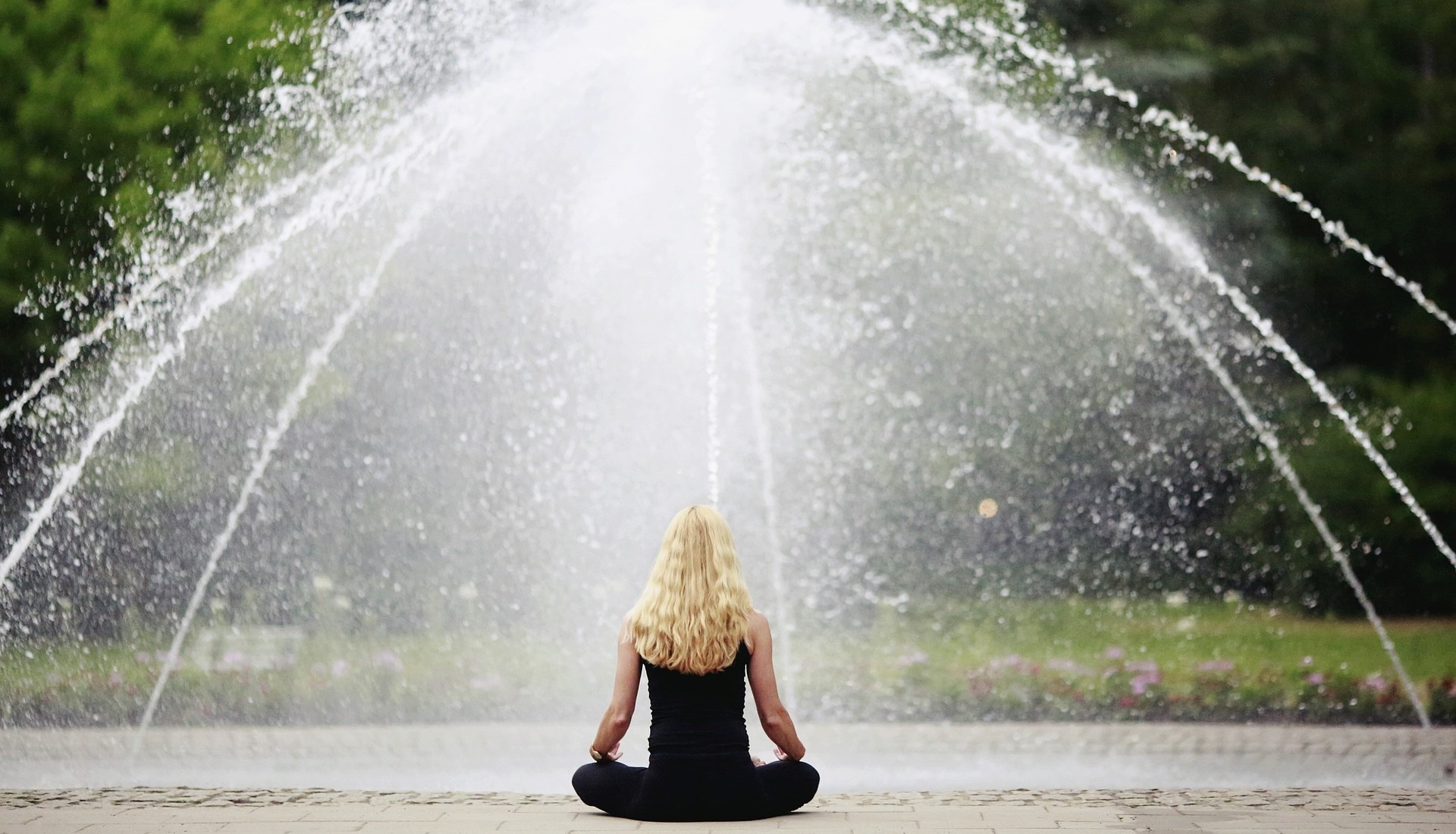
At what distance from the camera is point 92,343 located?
15766 mm

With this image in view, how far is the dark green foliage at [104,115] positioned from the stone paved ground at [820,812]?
9.47 m

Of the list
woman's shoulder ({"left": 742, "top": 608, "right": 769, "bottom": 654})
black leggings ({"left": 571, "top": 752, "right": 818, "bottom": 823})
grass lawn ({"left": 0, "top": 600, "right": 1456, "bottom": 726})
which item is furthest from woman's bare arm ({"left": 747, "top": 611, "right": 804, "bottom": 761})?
grass lawn ({"left": 0, "top": 600, "right": 1456, "bottom": 726})

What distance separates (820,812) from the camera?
6.09 metres

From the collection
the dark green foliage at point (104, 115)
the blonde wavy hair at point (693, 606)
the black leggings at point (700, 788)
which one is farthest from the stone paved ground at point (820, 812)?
the dark green foliage at point (104, 115)

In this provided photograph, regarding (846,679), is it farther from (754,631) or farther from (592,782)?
(754,631)

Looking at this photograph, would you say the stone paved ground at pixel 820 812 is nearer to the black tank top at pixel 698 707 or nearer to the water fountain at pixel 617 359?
the black tank top at pixel 698 707

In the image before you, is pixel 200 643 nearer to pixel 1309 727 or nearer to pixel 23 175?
pixel 23 175

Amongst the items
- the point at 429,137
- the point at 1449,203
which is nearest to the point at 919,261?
the point at 429,137

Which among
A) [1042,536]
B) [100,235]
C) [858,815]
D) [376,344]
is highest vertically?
[100,235]

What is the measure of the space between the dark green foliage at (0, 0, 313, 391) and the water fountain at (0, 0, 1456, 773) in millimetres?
459

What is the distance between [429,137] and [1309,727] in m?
8.16

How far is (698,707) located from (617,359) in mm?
9236

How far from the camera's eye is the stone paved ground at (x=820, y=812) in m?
5.80

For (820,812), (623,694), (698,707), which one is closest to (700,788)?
(698,707)
